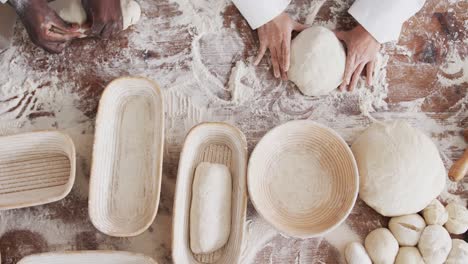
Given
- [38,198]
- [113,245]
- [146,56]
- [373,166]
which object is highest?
[146,56]

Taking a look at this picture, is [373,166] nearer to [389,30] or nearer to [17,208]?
[389,30]

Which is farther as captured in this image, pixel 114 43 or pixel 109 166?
pixel 114 43

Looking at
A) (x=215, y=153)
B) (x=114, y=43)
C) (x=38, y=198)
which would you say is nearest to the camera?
(x=38, y=198)

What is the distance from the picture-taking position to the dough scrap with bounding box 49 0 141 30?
4.42ft

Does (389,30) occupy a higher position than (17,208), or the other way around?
(389,30)

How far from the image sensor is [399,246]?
1.29 m

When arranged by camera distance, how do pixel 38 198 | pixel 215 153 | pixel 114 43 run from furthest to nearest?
pixel 114 43, pixel 215 153, pixel 38 198

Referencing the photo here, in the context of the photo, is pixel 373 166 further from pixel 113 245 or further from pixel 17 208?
pixel 17 208

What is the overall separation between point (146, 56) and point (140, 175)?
0.41 meters

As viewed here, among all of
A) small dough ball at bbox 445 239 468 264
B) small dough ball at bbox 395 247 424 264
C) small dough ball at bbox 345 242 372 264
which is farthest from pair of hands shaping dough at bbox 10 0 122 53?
small dough ball at bbox 445 239 468 264

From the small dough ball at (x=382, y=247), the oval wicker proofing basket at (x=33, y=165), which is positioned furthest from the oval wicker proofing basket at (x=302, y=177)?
the oval wicker proofing basket at (x=33, y=165)

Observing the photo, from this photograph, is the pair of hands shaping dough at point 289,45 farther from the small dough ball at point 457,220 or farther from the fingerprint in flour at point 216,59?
the small dough ball at point 457,220

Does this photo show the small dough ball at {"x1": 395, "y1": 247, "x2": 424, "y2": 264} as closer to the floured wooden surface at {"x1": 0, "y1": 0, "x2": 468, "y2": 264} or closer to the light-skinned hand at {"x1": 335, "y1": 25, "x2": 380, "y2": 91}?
the floured wooden surface at {"x1": 0, "y1": 0, "x2": 468, "y2": 264}

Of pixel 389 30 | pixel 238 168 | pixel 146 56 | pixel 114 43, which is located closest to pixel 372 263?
pixel 238 168
